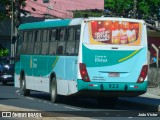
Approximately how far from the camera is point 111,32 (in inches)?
906

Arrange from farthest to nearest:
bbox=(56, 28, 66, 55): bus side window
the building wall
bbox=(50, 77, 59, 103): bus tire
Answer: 1. the building wall
2. bbox=(50, 77, 59, 103): bus tire
3. bbox=(56, 28, 66, 55): bus side window

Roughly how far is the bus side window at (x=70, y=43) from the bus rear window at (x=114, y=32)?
3.36 feet

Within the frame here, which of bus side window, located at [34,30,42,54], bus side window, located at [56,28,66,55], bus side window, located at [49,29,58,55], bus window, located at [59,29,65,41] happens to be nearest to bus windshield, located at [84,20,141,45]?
bus side window, located at [56,28,66,55]

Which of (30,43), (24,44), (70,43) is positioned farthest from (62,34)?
(24,44)

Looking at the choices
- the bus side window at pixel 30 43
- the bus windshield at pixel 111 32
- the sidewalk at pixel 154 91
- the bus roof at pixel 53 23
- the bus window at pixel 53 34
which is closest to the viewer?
the bus windshield at pixel 111 32

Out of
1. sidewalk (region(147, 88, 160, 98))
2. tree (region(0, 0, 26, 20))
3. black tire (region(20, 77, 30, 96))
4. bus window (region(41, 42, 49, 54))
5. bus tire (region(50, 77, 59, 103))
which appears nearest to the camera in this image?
bus tire (region(50, 77, 59, 103))

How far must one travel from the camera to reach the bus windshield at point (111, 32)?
22938 millimetres

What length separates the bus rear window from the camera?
2295cm

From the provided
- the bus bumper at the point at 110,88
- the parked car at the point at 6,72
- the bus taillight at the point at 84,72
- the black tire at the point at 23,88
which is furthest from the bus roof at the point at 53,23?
the parked car at the point at 6,72

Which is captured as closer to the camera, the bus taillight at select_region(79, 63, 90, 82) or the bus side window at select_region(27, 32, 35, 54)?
the bus taillight at select_region(79, 63, 90, 82)

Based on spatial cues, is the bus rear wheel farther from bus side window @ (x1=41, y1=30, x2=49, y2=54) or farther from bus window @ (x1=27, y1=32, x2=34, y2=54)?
bus side window @ (x1=41, y1=30, x2=49, y2=54)

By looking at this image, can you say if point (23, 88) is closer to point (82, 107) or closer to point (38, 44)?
point (38, 44)

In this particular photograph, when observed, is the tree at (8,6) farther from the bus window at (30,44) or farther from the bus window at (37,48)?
the bus window at (37,48)

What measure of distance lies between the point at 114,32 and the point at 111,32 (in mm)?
103
